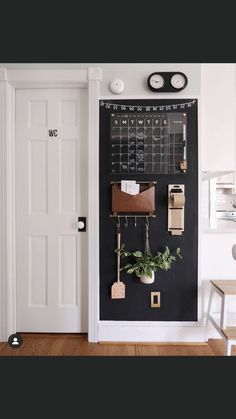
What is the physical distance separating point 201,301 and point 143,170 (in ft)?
4.11

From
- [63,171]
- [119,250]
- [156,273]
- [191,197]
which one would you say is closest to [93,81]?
[63,171]

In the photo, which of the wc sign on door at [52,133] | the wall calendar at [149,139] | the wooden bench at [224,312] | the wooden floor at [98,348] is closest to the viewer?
the wooden bench at [224,312]

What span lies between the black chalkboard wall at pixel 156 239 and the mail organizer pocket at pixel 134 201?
7 centimetres

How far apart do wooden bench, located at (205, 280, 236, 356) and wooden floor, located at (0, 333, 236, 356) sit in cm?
21

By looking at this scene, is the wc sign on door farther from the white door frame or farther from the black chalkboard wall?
the black chalkboard wall

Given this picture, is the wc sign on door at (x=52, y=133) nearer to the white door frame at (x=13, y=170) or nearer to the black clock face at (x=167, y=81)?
the white door frame at (x=13, y=170)

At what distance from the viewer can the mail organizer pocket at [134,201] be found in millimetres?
2256

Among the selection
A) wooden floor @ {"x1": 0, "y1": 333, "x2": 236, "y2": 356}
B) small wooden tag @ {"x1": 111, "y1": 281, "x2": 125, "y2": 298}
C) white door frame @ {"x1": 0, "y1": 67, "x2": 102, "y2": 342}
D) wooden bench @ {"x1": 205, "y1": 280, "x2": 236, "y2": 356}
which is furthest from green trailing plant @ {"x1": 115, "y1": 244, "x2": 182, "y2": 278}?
wooden floor @ {"x1": 0, "y1": 333, "x2": 236, "y2": 356}

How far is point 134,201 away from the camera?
2.26 metres

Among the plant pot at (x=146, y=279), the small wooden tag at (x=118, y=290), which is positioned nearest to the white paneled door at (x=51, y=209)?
the small wooden tag at (x=118, y=290)

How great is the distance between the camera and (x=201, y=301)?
2.34m

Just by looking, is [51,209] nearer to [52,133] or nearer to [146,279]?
[52,133]

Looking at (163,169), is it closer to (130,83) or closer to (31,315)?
(130,83)

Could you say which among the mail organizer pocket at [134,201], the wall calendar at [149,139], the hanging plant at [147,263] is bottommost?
the hanging plant at [147,263]
